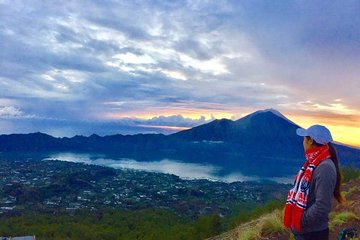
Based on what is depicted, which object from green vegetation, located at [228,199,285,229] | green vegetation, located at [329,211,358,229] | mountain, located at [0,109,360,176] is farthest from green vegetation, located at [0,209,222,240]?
mountain, located at [0,109,360,176]

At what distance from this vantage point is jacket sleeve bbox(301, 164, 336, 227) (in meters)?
3.01

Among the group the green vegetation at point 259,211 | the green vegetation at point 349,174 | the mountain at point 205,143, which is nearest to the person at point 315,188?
the green vegetation at point 259,211

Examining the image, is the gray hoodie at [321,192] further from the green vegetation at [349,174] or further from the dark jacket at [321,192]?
the green vegetation at [349,174]

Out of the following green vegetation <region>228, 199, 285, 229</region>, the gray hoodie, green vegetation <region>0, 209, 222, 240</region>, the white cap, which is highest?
the white cap

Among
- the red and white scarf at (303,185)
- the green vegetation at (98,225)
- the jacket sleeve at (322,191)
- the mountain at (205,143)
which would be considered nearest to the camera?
the jacket sleeve at (322,191)

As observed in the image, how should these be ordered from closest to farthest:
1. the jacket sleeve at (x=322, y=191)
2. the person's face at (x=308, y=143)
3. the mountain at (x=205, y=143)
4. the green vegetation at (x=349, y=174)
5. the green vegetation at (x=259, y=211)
Answer: 1. the jacket sleeve at (x=322, y=191)
2. the person's face at (x=308, y=143)
3. the green vegetation at (x=259, y=211)
4. the green vegetation at (x=349, y=174)
5. the mountain at (x=205, y=143)

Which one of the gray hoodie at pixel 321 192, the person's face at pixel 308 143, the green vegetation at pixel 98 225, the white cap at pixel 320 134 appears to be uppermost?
the white cap at pixel 320 134

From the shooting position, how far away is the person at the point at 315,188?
3029 mm

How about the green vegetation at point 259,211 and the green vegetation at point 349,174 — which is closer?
the green vegetation at point 259,211

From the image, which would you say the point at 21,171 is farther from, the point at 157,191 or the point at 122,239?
the point at 122,239

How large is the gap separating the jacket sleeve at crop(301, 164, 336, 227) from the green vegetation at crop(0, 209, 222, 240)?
1852cm

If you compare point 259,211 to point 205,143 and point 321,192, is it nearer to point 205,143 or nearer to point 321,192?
point 321,192

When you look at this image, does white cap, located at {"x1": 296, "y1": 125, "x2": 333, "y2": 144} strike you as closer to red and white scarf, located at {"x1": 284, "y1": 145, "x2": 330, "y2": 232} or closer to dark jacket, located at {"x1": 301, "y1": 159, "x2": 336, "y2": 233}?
red and white scarf, located at {"x1": 284, "y1": 145, "x2": 330, "y2": 232}

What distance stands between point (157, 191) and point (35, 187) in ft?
62.2
